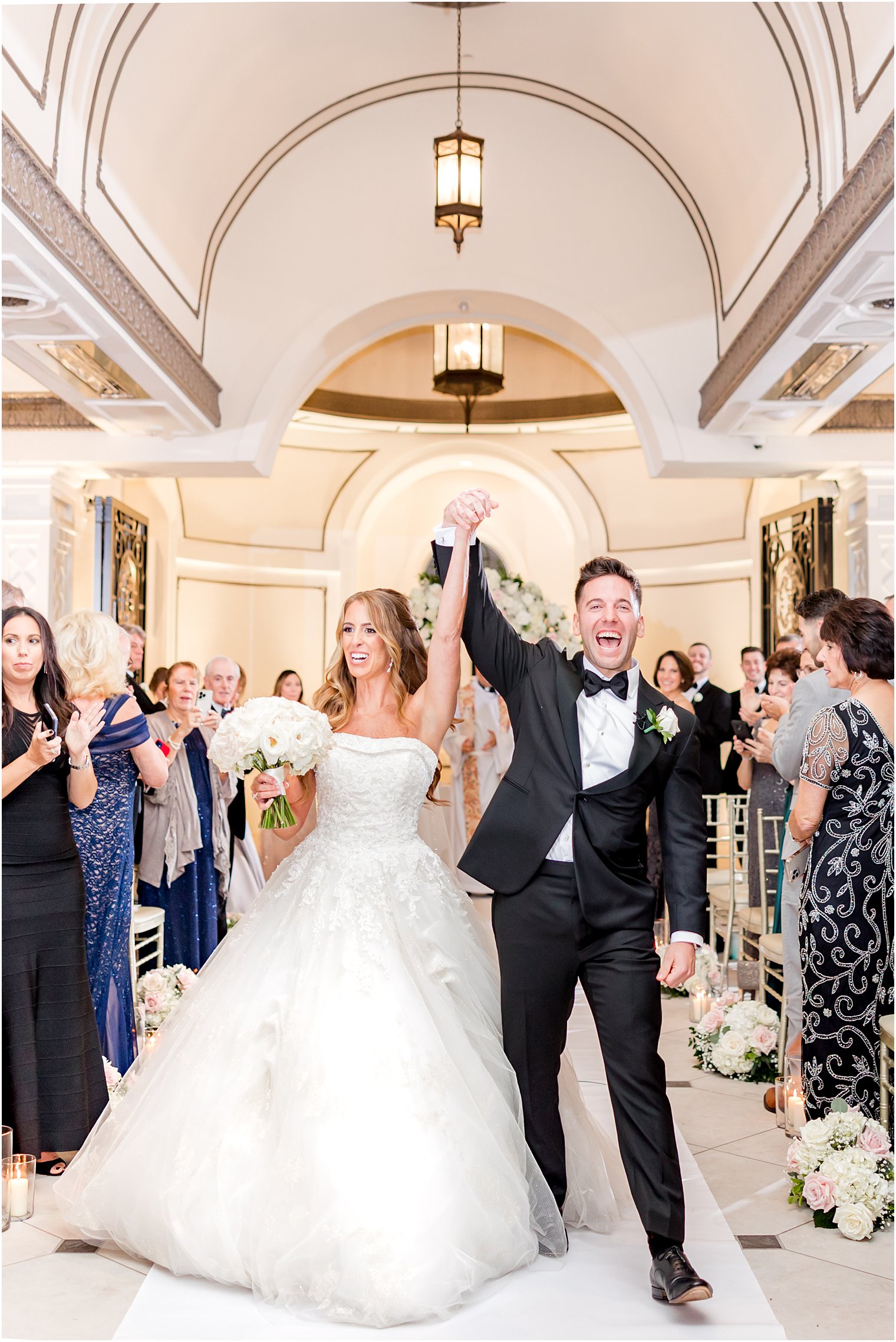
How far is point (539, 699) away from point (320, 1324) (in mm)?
1601

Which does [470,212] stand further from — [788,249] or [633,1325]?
[633,1325]

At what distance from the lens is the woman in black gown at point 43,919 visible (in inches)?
148

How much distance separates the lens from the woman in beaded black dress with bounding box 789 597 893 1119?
3.84 meters

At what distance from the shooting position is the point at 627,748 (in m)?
3.12

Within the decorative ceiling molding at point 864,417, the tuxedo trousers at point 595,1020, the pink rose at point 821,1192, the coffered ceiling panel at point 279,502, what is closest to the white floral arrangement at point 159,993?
the tuxedo trousers at point 595,1020

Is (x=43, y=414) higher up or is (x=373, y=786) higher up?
(x=43, y=414)

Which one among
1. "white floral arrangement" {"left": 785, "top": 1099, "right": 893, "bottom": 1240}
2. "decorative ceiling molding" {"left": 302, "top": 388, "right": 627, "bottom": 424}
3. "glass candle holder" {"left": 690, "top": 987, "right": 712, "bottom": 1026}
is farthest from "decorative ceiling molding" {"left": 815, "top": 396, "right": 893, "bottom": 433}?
"white floral arrangement" {"left": 785, "top": 1099, "right": 893, "bottom": 1240}

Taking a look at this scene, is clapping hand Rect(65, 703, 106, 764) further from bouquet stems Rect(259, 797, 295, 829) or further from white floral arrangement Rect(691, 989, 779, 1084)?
white floral arrangement Rect(691, 989, 779, 1084)

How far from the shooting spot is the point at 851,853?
388 cm

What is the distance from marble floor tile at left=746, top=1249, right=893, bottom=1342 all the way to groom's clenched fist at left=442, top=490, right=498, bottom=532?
211cm

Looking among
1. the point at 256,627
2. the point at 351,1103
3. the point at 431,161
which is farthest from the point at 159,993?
the point at 256,627

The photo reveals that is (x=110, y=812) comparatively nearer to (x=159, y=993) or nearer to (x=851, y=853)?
(x=159, y=993)

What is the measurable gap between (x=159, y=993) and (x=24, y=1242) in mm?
1994

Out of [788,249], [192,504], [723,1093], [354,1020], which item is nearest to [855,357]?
[788,249]
